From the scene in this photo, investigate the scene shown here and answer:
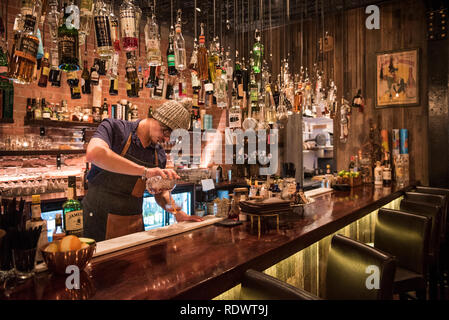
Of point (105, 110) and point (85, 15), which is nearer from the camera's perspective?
point (85, 15)

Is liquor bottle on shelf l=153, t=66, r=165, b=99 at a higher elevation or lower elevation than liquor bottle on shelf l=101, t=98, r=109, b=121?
lower

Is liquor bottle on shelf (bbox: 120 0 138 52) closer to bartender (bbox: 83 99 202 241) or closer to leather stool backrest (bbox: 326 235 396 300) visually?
bartender (bbox: 83 99 202 241)

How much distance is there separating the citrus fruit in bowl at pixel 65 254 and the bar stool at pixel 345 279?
1.88 ft

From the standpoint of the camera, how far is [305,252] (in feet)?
6.58

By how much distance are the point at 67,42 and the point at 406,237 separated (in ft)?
6.97

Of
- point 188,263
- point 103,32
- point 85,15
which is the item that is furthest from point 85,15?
point 188,263

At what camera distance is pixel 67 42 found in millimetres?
1358

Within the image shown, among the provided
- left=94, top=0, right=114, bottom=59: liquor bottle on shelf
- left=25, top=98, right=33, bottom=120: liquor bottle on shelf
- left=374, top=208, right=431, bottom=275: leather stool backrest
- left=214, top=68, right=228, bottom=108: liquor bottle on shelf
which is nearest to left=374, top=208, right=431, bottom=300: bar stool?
left=374, top=208, right=431, bottom=275: leather stool backrest

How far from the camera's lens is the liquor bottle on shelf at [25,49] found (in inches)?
47.6

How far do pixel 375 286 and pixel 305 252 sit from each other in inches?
34.1

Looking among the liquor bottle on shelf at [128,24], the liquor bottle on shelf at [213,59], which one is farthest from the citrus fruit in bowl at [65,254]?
the liquor bottle on shelf at [213,59]

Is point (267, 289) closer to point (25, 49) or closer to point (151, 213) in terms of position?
point (25, 49)

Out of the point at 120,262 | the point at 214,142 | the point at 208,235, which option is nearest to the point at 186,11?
the point at 214,142

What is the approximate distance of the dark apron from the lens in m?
2.22
